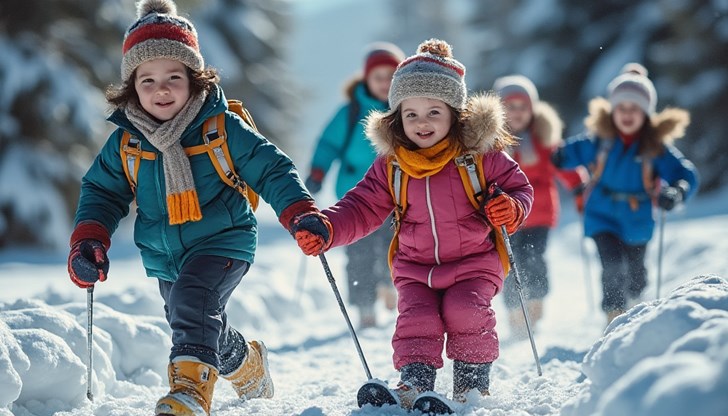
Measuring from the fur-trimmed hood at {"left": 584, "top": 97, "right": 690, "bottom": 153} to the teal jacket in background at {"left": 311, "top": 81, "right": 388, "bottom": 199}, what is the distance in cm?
183

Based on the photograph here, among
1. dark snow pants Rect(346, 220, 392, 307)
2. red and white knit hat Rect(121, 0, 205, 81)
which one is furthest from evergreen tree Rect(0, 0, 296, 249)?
red and white knit hat Rect(121, 0, 205, 81)

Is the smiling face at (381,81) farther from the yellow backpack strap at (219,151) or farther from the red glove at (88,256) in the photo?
the red glove at (88,256)

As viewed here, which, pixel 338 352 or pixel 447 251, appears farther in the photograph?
pixel 338 352

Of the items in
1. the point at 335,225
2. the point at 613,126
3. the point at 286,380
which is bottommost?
the point at 286,380

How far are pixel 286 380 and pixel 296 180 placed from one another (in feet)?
5.53

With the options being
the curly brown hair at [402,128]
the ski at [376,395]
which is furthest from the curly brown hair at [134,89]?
the ski at [376,395]

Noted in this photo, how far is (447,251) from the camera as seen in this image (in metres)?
4.14

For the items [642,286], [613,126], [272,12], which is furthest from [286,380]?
[272,12]

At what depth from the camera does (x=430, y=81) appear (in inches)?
168

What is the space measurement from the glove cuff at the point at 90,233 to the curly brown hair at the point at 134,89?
24.4 inches

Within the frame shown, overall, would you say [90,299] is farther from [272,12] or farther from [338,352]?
[272,12]

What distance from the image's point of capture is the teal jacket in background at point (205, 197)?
3951 mm

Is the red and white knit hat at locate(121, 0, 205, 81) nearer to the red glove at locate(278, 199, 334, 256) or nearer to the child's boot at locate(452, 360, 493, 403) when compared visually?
the red glove at locate(278, 199, 334, 256)

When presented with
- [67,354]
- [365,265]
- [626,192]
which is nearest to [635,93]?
[626,192]
